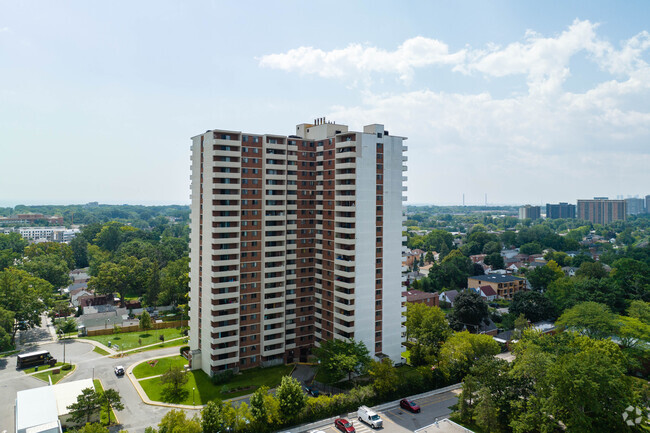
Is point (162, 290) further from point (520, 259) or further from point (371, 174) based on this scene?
point (520, 259)

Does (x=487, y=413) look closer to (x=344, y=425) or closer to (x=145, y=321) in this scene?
(x=344, y=425)

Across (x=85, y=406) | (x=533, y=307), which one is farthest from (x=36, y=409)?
(x=533, y=307)

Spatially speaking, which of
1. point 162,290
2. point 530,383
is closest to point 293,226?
point 530,383

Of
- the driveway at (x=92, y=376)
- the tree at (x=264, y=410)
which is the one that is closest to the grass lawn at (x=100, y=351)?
the driveway at (x=92, y=376)

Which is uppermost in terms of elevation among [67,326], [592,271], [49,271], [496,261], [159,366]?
[592,271]

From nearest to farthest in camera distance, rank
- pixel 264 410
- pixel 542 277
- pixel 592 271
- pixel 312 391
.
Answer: pixel 264 410
pixel 312 391
pixel 592 271
pixel 542 277

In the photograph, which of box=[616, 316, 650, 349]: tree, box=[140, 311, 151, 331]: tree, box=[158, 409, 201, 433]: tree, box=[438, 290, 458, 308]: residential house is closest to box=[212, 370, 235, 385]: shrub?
box=[158, 409, 201, 433]: tree

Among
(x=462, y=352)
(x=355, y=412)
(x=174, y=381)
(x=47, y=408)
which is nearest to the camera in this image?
(x=47, y=408)
